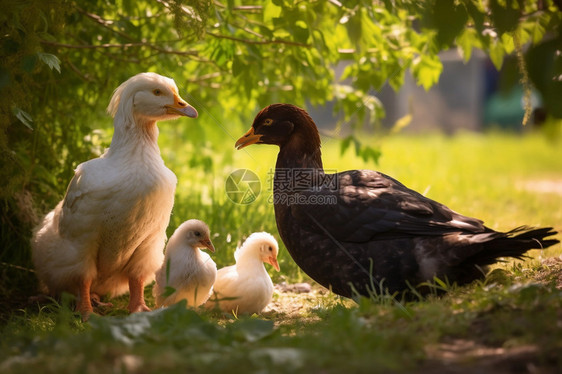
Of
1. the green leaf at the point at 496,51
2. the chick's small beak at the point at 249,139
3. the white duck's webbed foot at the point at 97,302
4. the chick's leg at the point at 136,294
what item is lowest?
the white duck's webbed foot at the point at 97,302

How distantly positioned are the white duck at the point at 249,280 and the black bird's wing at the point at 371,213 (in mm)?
575

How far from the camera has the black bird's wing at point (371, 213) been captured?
3.46 m

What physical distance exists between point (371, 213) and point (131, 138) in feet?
4.89

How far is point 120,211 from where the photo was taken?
144 inches

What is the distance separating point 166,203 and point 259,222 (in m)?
1.75

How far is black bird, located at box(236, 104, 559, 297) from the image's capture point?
3.33 meters

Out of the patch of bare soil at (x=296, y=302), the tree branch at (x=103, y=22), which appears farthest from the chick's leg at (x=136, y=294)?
the tree branch at (x=103, y=22)

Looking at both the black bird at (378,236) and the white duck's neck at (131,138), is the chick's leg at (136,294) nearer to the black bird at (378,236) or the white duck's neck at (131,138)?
the white duck's neck at (131,138)

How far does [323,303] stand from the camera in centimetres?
401

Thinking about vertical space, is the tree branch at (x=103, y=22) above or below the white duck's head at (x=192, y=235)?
above

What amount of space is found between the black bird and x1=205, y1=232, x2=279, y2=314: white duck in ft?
1.28

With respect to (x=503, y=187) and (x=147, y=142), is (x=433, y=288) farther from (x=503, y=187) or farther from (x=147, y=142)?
(x=503, y=187)

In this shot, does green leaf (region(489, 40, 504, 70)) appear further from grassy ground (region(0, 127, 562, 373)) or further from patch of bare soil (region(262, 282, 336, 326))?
patch of bare soil (region(262, 282, 336, 326))

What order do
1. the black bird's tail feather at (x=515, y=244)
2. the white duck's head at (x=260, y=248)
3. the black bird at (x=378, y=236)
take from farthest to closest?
the white duck's head at (x=260, y=248), the black bird at (x=378, y=236), the black bird's tail feather at (x=515, y=244)
